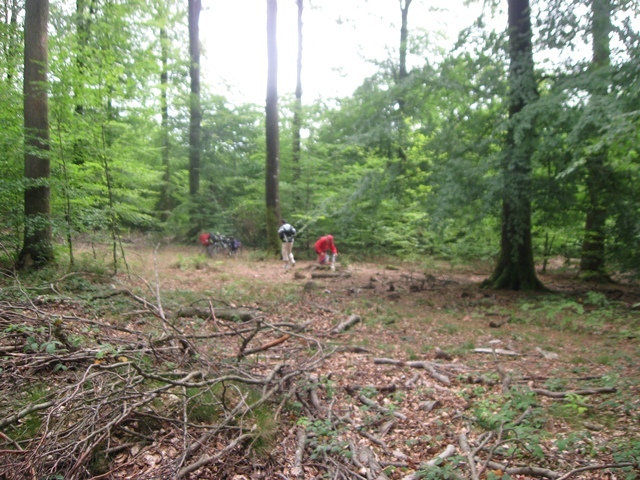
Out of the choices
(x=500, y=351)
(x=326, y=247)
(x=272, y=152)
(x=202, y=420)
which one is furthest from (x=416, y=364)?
(x=272, y=152)

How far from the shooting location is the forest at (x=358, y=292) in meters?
3.62

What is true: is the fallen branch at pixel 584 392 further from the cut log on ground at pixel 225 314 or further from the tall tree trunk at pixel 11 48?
the tall tree trunk at pixel 11 48

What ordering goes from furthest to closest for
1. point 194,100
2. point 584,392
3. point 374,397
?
1. point 194,100
2. point 374,397
3. point 584,392

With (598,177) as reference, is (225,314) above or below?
below

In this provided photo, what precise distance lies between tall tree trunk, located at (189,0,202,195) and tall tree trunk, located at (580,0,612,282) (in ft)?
49.0

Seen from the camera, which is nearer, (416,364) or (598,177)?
(416,364)

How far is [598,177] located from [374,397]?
771 cm

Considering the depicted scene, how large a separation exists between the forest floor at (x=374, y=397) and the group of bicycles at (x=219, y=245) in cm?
707

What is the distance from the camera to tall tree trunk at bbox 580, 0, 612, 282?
26.1ft

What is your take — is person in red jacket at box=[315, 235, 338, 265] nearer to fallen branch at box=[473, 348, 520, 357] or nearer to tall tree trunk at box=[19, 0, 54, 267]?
tall tree trunk at box=[19, 0, 54, 267]

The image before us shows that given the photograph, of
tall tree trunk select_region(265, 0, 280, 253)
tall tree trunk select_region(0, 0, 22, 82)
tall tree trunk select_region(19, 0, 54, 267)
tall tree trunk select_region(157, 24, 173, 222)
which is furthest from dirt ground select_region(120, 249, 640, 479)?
tall tree trunk select_region(157, 24, 173, 222)

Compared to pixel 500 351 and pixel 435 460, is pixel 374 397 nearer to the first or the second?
pixel 435 460

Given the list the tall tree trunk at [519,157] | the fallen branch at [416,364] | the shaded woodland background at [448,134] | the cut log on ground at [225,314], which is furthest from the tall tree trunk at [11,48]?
the tall tree trunk at [519,157]

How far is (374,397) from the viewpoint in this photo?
4.93 meters
